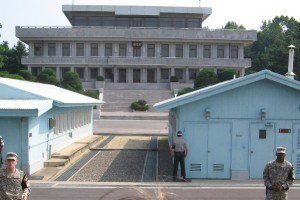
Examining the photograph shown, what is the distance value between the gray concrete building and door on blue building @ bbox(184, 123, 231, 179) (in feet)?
152

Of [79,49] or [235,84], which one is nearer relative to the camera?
[235,84]

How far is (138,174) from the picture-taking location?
16.3 meters

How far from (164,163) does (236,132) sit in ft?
14.1

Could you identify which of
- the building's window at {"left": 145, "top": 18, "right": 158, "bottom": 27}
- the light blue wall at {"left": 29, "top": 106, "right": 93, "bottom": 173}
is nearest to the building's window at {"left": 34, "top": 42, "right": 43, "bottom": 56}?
the building's window at {"left": 145, "top": 18, "right": 158, "bottom": 27}

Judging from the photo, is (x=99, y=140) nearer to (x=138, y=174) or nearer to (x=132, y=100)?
(x=138, y=174)

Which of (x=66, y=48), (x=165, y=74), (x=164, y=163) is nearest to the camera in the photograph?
(x=164, y=163)

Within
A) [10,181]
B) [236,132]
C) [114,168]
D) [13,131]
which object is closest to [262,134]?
[236,132]

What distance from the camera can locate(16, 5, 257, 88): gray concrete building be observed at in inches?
2566

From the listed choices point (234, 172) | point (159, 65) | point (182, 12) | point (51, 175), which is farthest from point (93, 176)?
point (182, 12)

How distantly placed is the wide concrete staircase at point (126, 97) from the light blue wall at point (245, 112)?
3431 centimetres

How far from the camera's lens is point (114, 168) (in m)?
17.5

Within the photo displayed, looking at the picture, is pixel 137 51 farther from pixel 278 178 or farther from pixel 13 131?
pixel 278 178

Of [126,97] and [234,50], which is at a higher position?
[234,50]

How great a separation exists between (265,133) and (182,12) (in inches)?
2333
